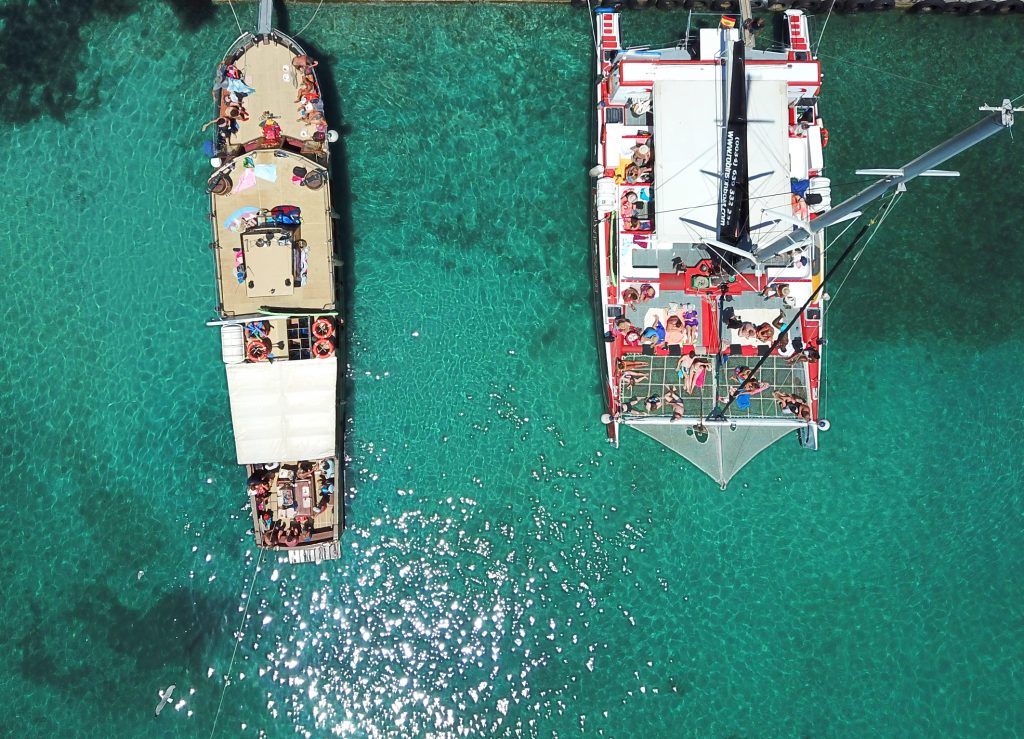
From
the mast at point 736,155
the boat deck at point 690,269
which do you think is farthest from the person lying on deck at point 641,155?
the mast at point 736,155

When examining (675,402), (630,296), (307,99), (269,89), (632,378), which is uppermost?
(269,89)

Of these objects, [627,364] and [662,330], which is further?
[627,364]

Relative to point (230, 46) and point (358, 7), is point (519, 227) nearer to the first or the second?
point (358, 7)

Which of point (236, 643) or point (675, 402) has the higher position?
point (675, 402)

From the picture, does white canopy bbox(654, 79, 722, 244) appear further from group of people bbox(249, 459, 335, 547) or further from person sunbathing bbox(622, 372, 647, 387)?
group of people bbox(249, 459, 335, 547)

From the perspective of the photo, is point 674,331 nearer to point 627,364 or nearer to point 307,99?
point 627,364

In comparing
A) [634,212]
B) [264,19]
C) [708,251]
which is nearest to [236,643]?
[634,212]
